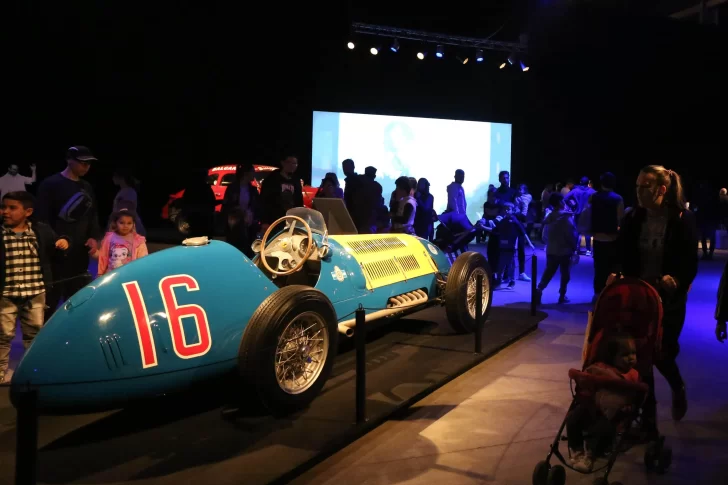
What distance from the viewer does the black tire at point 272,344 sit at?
3.62m

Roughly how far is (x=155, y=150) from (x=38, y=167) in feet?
9.99

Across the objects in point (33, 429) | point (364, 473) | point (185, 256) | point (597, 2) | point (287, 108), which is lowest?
point (364, 473)

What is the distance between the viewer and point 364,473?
11.4ft

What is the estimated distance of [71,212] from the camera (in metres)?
5.49

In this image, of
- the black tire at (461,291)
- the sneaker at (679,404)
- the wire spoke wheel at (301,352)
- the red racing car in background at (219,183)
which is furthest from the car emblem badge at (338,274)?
the red racing car in background at (219,183)

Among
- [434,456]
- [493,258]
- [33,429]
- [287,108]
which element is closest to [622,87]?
[287,108]

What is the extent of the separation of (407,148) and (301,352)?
11.7 metres

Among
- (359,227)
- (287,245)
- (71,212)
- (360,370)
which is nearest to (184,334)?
(360,370)

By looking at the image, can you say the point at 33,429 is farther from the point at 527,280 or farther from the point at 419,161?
the point at 419,161

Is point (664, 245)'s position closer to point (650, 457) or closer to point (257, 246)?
point (650, 457)

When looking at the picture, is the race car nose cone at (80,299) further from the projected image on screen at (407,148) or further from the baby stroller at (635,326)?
the projected image on screen at (407,148)

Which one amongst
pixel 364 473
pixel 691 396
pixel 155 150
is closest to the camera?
pixel 364 473

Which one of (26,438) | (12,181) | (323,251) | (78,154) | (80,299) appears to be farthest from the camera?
(12,181)

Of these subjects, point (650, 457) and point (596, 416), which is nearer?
point (596, 416)
